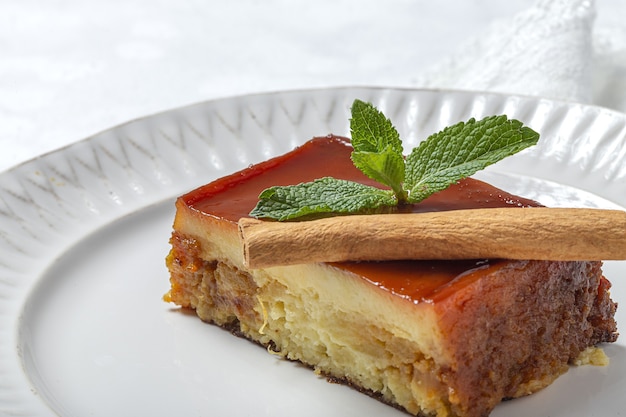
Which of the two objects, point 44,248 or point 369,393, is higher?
point 44,248

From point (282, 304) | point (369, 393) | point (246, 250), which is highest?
point (246, 250)

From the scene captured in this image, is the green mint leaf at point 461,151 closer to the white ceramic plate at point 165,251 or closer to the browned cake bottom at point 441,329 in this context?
the browned cake bottom at point 441,329

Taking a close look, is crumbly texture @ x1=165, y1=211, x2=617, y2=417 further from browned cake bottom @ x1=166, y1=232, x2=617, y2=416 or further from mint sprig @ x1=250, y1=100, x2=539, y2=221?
mint sprig @ x1=250, y1=100, x2=539, y2=221

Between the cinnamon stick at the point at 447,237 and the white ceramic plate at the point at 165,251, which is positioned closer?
the cinnamon stick at the point at 447,237

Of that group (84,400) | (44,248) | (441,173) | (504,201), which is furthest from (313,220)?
→ (44,248)

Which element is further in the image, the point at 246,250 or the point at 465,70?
the point at 465,70

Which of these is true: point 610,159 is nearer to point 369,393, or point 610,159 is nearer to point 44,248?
point 369,393

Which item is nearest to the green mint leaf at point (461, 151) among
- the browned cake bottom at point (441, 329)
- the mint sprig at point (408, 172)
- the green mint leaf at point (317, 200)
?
the mint sprig at point (408, 172)
